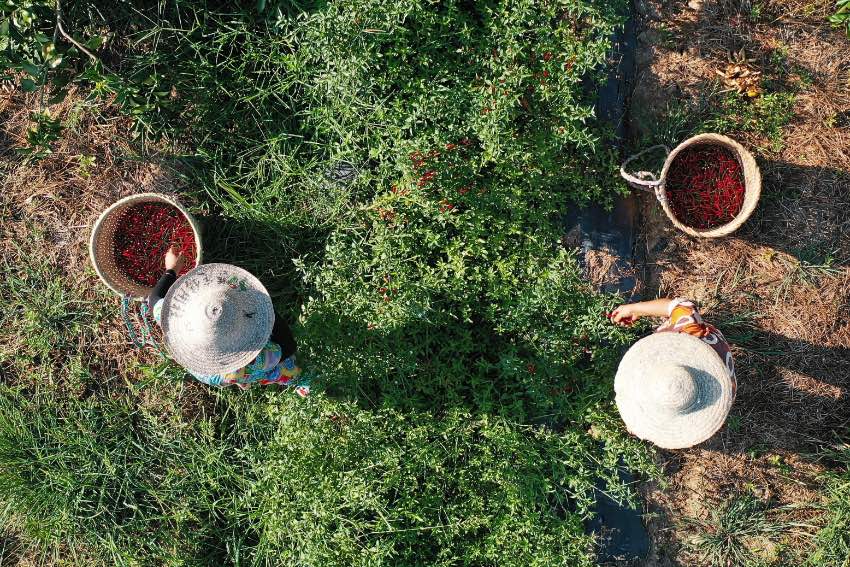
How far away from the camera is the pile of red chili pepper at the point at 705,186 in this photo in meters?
3.76

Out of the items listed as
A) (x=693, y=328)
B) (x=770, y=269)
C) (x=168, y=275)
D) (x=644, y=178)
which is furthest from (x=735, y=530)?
(x=168, y=275)

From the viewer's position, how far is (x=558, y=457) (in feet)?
12.2

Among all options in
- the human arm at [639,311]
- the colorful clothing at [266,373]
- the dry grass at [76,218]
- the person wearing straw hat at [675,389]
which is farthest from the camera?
the dry grass at [76,218]

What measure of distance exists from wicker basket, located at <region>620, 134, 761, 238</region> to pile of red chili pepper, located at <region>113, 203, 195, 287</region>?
277cm

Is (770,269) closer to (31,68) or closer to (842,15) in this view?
(842,15)

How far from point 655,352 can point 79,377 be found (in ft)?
12.1

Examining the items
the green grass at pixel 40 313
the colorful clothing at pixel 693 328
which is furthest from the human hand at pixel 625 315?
the green grass at pixel 40 313

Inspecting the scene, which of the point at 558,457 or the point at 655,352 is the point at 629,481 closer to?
the point at 558,457

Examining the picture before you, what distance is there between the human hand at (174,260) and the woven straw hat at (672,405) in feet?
8.76

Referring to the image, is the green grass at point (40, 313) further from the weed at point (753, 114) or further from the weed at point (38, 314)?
the weed at point (753, 114)

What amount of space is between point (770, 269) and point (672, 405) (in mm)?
1603

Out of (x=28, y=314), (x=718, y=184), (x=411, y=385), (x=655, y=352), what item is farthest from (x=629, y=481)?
(x=28, y=314)

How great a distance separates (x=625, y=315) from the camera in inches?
142

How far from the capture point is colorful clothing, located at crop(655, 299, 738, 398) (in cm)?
333
